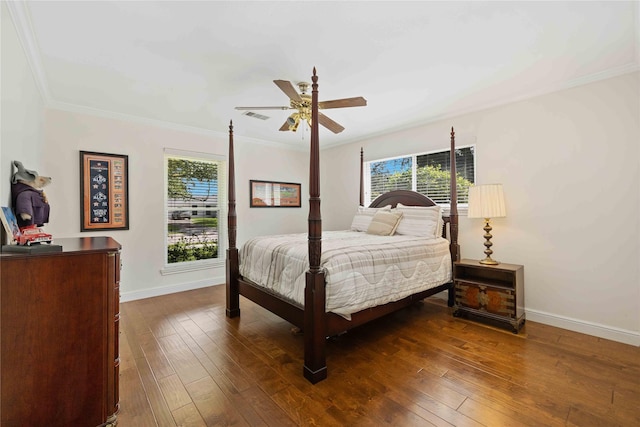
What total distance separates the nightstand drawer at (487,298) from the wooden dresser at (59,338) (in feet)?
10.5

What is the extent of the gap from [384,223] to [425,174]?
1.10 meters

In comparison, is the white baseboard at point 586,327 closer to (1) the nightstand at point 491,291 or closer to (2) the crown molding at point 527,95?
(1) the nightstand at point 491,291

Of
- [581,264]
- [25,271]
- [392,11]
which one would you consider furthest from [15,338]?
[581,264]

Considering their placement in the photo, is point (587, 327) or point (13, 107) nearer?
point (13, 107)

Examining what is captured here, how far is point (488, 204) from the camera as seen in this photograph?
3.12 meters

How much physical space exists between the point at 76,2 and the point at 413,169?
3.96 meters

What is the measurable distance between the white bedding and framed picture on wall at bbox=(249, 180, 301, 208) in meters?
2.06

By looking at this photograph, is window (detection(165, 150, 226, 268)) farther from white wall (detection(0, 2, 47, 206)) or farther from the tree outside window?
white wall (detection(0, 2, 47, 206))

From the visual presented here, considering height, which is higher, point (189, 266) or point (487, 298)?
point (189, 266)

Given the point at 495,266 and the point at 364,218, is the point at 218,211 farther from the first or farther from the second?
the point at 495,266

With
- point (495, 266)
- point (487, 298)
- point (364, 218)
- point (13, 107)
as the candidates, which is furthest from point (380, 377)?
point (13, 107)

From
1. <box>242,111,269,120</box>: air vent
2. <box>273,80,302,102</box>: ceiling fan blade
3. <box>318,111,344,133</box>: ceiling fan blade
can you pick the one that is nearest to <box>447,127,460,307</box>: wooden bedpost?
<box>318,111,344,133</box>: ceiling fan blade

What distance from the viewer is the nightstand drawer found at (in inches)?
112

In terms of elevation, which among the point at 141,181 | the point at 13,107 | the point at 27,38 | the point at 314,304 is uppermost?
the point at 27,38
